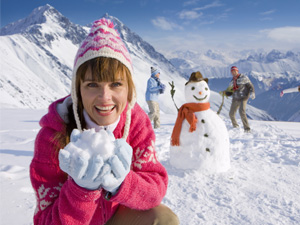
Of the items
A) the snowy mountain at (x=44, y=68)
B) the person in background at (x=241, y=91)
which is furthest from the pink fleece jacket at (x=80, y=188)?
the snowy mountain at (x=44, y=68)

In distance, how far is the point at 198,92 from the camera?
152 inches

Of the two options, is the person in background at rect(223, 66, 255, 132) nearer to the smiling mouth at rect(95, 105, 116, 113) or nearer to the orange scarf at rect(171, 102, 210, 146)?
the orange scarf at rect(171, 102, 210, 146)

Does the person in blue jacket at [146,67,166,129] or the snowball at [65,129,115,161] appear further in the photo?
the person in blue jacket at [146,67,166,129]

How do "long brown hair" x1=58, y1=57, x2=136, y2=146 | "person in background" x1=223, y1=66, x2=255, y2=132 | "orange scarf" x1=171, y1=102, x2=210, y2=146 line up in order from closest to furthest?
"long brown hair" x1=58, y1=57, x2=136, y2=146, "orange scarf" x1=171, y1=102, x2=210, y2=146, "person in background" x1=223, y1=66, x2=255, y2=132

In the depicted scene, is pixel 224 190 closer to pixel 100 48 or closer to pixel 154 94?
pixel 100 48

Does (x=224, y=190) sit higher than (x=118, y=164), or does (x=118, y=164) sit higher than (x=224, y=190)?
(x=118, y=164)

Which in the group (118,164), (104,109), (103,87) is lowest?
(118,164)

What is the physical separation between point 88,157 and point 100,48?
0.66 m

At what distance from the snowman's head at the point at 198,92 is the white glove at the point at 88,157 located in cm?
295

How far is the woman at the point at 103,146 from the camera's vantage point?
116 centimetres

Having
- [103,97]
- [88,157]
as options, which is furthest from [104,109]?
[88,157]

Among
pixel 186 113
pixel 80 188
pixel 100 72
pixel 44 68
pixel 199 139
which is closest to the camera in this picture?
pixel 80 188

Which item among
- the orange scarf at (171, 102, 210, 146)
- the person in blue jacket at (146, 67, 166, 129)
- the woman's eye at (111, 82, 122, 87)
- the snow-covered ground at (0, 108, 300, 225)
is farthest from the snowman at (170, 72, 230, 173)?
the person in blue jacket at (146, 67, 166, 129)

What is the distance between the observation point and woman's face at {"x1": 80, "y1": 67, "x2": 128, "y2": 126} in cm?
140
